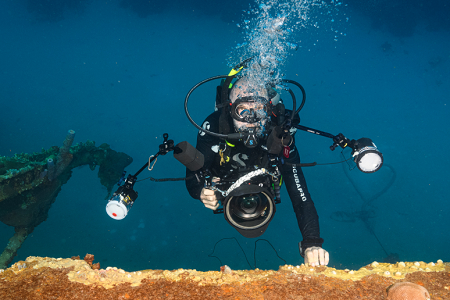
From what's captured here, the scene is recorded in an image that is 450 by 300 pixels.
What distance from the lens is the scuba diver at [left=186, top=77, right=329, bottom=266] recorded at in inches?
101

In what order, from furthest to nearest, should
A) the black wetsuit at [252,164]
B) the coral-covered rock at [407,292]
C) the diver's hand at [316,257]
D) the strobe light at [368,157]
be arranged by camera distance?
the black wetsuit at [252,164] < the diver's hand at [316,257] < the strobe light at [368,157] < the coral-covered rock at [407,292]

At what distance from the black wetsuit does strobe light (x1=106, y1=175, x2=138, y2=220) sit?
711 millimetres

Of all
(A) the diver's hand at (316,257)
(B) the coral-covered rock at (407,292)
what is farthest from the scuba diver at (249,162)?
(B) the coral-covered rock at (407,292)

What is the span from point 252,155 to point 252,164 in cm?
15

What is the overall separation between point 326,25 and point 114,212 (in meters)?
14.1

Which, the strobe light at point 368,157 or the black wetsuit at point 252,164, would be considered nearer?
the strobe light at point 368,157

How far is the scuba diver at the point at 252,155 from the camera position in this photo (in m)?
2.58

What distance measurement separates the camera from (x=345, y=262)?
9547mm

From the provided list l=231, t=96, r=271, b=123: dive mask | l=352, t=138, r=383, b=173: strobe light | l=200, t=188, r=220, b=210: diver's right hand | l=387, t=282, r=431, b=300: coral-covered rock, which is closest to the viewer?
l=387, t=282, r=431, b=300: coral-covered rock

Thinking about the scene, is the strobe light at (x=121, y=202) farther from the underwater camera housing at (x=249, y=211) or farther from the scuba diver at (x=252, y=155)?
the underwater camera housing at (x=249, y=211)

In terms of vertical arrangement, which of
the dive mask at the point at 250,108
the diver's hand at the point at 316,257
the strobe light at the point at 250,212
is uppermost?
the dive mask at the point at 250,108

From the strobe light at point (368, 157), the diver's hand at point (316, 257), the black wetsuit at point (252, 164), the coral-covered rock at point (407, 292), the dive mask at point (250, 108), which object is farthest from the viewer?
the dive mask at point (250, 108)

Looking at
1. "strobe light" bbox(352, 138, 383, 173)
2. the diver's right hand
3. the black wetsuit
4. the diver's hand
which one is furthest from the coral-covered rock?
the diver's right hand

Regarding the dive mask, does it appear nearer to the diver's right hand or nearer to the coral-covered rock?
the diver's right hand
